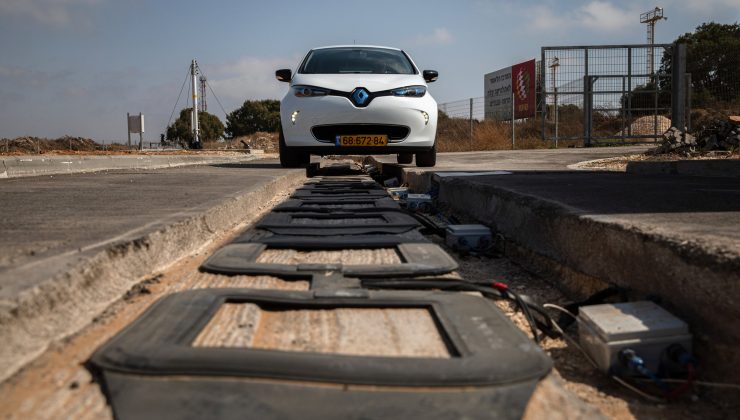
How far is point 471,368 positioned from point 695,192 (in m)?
2.77

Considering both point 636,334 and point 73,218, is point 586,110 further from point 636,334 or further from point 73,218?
point 636,334

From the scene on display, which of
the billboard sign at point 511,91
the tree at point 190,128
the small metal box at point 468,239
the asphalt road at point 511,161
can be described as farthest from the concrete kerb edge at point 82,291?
the tree at point 190,128

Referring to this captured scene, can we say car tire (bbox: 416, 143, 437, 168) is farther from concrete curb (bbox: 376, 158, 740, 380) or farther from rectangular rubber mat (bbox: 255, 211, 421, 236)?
concrete curb (bbox: 376, 158, 740, 380)

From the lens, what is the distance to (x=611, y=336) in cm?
150

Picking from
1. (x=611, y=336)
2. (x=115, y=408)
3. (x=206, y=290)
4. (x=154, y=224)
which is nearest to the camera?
(x=115, y=408)

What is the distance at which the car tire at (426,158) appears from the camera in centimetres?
757

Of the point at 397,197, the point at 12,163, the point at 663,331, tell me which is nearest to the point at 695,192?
the point at 663,331

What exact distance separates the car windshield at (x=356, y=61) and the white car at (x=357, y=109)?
0.04 feet

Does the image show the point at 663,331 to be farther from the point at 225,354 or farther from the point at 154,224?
the point at 154,224

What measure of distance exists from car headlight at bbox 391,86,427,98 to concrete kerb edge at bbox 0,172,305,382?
4.33 meters

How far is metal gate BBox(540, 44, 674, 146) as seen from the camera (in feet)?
59.0

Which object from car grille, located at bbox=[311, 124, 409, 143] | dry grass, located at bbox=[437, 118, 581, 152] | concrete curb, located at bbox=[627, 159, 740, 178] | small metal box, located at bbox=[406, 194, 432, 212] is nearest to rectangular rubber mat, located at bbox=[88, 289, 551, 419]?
small metal box, located at bbox=[406, 194, 432, 212]

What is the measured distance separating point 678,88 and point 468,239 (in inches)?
664

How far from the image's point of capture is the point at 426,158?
25.1 ft
